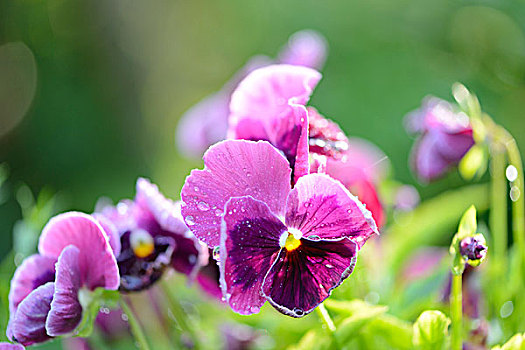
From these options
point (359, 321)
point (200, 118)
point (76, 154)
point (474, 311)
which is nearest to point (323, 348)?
point (359, 321)

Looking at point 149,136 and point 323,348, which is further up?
point 323,348

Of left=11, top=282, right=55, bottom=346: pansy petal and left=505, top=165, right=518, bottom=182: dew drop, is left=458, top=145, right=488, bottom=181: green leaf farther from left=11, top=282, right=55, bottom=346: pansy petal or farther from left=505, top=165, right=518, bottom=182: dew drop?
left=11, top=282, right=55, bottom=346: pansy petal

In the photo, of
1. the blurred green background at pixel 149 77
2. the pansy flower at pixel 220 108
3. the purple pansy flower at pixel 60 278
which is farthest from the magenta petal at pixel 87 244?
the blurred green background at pixel 149 77

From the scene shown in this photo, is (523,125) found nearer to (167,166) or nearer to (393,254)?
(393,254)

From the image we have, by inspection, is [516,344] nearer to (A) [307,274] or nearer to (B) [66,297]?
(A) [307,274]

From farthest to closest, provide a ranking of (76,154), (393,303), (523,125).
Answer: (76,154), (523,125), (393,303)

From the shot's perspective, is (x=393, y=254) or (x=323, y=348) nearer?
(x=323, y=348)

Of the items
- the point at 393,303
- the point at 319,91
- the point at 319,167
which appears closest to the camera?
the point at 319,167

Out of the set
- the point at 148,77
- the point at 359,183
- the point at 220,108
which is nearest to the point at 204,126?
the point at 220,108
